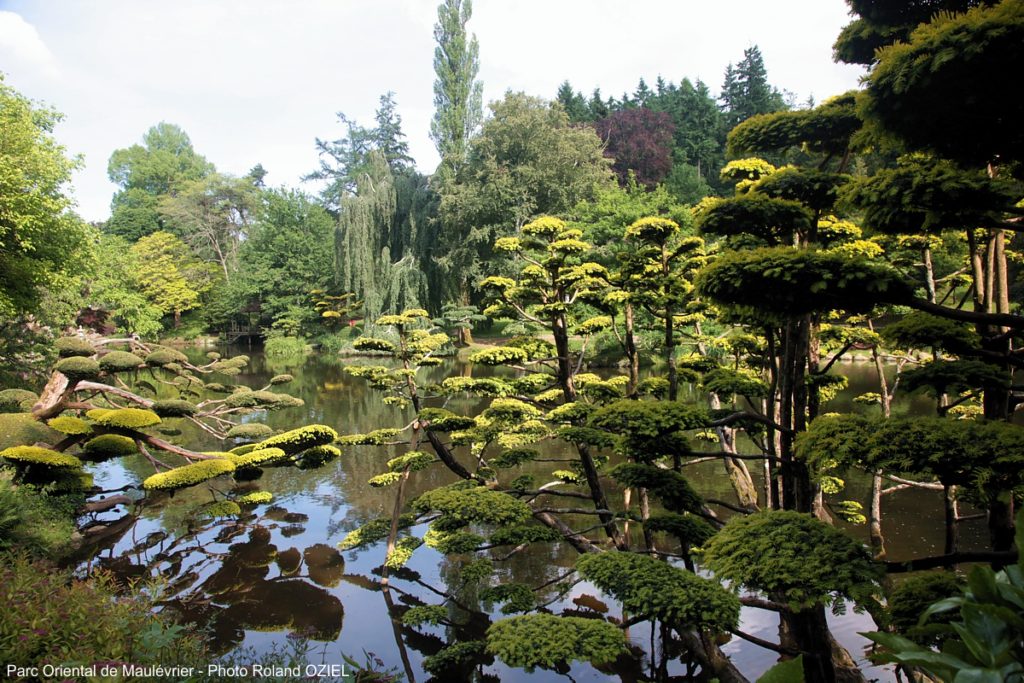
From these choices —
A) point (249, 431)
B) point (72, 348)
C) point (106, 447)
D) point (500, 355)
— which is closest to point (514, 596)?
point (500, 355)

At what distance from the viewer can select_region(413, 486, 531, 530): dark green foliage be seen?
4316 mm

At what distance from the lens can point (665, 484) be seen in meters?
4.21

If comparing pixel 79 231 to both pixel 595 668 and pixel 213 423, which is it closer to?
pixel 213 423

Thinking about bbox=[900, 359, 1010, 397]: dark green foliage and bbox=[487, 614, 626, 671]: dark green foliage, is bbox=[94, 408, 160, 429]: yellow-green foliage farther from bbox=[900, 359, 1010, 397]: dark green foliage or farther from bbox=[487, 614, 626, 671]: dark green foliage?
bbox=[900, 359, 1010, 397]: dark green foliage

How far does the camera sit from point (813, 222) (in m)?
3.94

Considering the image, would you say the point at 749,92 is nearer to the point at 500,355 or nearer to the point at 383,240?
the point at 383,240

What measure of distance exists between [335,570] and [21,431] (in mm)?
4486

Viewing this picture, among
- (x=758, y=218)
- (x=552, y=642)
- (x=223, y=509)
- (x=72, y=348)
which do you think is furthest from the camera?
(x=72, y=348)

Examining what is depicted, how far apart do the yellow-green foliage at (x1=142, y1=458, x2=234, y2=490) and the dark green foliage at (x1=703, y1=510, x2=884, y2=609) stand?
235 inches

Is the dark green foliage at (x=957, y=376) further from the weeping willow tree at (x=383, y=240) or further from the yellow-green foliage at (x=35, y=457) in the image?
the weeping willow tree at (x=383, y=240)

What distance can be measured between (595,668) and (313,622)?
115 inches

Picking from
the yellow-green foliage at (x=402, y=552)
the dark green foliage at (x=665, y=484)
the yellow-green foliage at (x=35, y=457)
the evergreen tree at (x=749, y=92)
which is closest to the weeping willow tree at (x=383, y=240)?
the yellow-green foliage at (x=35, y=457)

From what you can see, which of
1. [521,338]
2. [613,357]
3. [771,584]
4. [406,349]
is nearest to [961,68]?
[771,584]

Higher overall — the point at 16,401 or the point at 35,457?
the point at 16,401
